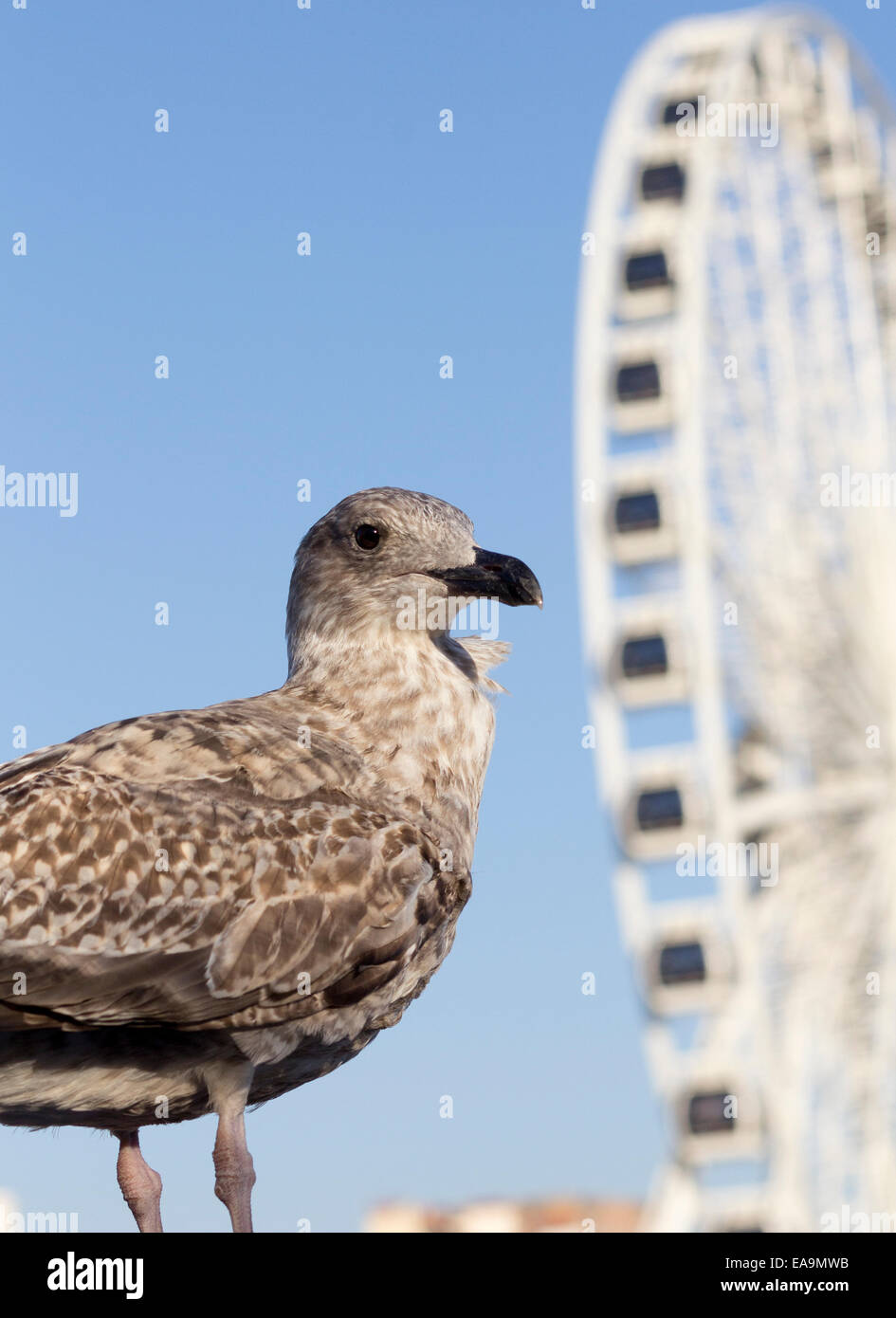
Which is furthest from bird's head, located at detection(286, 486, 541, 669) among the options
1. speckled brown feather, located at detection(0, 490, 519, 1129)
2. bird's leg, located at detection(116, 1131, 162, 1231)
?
bird's leg, located at detection(116, 1131, 162, 1231)

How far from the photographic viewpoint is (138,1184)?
4.73 meters

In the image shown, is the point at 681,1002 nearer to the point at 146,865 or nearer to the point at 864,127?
the point at 864,127

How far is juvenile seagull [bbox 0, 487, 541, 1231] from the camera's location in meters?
4.28

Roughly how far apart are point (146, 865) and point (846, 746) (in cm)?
1551

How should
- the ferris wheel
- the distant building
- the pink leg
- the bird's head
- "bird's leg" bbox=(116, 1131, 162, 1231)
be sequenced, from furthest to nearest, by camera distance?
the distant building
the ferris wheel
the bird's head
"bird's leg" bbox=(116, 1131, 162, 1231)
the pink leg

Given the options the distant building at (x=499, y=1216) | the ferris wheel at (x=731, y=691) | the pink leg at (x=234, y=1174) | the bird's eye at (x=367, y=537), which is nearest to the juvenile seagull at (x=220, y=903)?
the pink leg at (x=234, y=1174)

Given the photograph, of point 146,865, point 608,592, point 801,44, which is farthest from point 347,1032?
point 801,44

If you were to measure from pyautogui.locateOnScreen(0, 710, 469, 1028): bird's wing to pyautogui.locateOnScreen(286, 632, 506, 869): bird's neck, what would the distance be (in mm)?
221

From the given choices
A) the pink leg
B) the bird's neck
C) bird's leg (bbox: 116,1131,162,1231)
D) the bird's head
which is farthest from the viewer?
the bird's head

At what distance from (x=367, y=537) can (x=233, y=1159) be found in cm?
→ 183

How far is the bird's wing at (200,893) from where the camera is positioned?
4.26 m

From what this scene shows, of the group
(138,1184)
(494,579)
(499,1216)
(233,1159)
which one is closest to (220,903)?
(233,1159)

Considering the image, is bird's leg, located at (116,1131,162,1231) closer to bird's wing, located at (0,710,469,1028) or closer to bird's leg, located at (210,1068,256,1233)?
bird's leg, located at (210,1068,256,1233)
